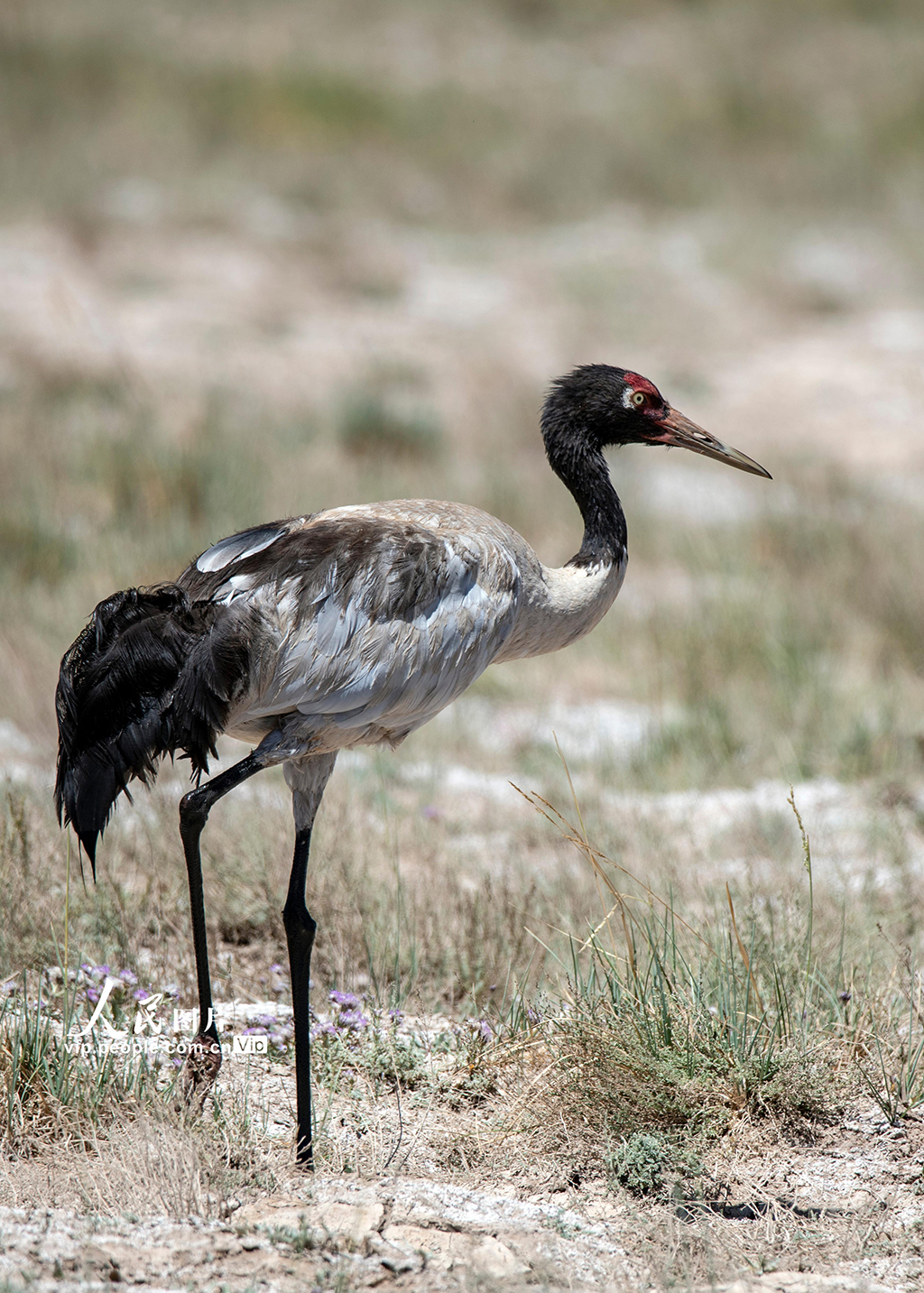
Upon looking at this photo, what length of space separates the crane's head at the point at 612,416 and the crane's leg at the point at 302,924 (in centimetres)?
146

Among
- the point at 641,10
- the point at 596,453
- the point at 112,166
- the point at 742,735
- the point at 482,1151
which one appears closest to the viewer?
the point at 482,1151

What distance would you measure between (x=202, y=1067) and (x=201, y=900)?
0.45 meters

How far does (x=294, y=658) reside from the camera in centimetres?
338

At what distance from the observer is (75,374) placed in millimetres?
11602

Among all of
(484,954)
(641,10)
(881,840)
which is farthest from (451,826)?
(641,10)

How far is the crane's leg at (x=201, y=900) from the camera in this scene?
3.31m

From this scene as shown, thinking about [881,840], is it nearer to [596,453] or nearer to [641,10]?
[596,453]

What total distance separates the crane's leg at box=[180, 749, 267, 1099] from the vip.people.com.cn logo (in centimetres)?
8

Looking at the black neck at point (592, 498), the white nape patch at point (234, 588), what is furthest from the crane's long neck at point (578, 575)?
the white nape patch at point (234, 588)

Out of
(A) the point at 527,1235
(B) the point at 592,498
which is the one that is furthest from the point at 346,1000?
(B) the point at 592,498

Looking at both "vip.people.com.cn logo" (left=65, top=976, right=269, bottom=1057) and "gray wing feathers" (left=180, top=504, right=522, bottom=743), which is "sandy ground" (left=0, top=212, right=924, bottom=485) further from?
"vip.people.com.cn logo" (left=65, top=976, right=269, bottom=1057)

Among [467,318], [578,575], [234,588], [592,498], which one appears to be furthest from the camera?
[467,318]

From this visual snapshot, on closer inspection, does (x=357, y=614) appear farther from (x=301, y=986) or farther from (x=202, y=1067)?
(x=202, y=1067)

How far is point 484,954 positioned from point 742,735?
297 centimetres
